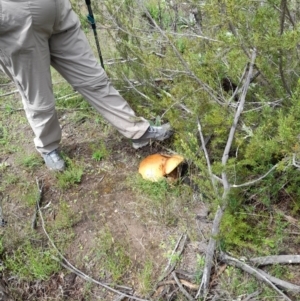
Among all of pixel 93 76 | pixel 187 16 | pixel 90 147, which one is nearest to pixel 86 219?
pixel 90 147

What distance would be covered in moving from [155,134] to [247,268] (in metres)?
1.31

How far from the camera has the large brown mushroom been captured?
2857 mm

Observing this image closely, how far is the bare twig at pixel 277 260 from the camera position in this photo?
86.3 inches

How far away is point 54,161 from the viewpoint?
316cm

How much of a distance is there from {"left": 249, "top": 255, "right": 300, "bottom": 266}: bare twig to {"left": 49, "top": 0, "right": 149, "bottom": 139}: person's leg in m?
1.33

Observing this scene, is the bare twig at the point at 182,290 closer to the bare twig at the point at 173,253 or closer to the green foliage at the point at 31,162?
the bare twig at the point at 173,253

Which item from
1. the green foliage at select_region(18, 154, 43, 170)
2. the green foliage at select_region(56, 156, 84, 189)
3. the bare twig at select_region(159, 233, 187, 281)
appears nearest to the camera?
the bare twig at select_region(159, 233, 187, 281)

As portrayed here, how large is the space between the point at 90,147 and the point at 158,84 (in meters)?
0.80

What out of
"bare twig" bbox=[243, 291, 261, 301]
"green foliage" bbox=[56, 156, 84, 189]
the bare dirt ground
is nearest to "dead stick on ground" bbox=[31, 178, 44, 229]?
the bare dirt ground

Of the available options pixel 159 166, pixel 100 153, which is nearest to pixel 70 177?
pixel 100 153

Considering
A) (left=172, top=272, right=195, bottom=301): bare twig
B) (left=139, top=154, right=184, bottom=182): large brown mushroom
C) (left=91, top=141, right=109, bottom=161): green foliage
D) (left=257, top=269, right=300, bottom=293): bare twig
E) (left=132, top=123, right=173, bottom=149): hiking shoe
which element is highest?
(left=132, top=123, right=173, bottom=149): hiking shoe

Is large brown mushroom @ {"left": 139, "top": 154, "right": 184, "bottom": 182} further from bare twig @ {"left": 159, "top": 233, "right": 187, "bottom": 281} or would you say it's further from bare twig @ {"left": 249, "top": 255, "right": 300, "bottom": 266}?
bare twig @ {"left": 249, "top": 255, "right": 300, "bottom": 266}

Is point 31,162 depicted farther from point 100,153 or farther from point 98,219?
point 98,219

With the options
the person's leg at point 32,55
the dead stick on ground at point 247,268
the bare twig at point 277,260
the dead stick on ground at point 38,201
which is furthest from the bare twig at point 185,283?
the person's leg at point 32,55
